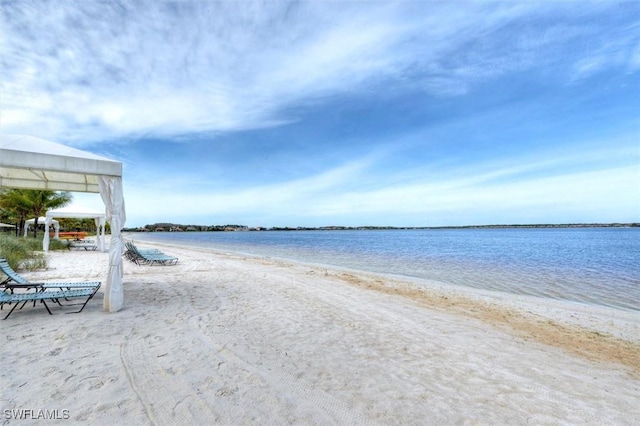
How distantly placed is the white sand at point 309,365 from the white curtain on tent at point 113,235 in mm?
253

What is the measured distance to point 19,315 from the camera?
4977 millimetres

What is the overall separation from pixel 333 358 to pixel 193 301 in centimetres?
377

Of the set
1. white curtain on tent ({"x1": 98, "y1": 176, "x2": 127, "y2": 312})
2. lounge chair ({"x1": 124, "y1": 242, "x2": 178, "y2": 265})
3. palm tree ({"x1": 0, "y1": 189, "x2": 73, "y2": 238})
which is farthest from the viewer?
palm tree ({"x1": 0, "y1": 189, "x2": 73, "y2": 238})

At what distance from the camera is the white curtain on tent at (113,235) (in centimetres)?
532

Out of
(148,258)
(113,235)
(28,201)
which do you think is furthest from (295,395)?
(28,201)

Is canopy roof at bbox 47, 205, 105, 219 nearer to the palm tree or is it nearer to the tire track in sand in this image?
the palm tree

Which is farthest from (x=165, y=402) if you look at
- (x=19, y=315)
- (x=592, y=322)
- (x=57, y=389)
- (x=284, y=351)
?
(x=592, y=322)

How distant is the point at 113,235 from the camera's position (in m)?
5.37

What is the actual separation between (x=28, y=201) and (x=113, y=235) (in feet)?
75.1

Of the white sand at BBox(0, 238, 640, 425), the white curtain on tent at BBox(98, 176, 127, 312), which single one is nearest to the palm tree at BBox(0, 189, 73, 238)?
the white curtain on tent at BBox(98, 176, 127, 312)

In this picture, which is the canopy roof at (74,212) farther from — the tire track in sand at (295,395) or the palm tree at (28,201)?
the tire track in sand at (295,395)

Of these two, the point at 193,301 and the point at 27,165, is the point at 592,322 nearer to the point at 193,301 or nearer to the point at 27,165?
the point at 193,301

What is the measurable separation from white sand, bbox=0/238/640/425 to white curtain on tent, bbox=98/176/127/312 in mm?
253

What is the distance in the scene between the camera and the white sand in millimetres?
2742
